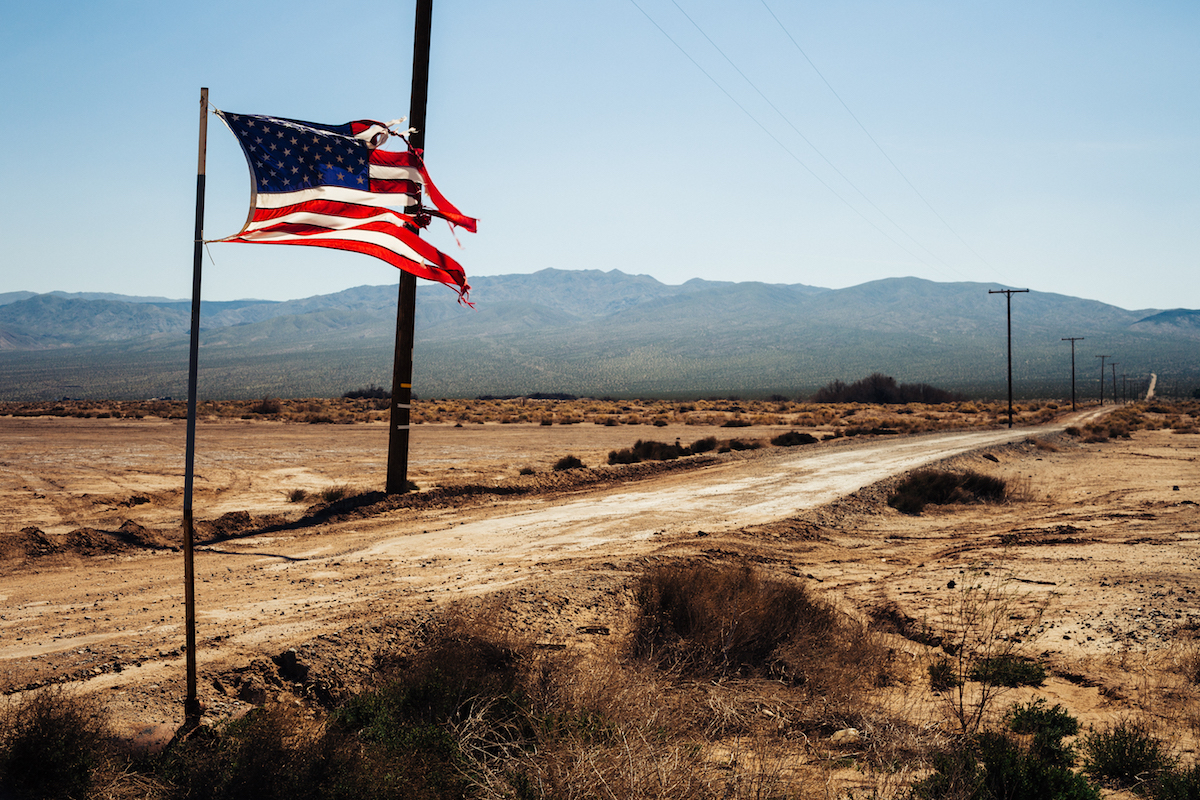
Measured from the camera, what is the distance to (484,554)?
38.6ft

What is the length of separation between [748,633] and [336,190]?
19.9 ft

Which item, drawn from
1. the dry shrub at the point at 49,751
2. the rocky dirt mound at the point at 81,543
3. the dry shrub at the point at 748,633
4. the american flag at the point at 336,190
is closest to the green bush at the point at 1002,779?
the dry shrub at the point at 748,633

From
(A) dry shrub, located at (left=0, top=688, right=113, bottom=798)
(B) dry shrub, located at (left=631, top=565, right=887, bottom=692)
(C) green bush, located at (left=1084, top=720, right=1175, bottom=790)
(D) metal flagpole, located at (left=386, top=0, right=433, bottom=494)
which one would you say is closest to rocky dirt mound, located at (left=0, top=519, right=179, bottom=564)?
(D) metal flagpole, located at (left=386, top=0, right=433, bottom=494)

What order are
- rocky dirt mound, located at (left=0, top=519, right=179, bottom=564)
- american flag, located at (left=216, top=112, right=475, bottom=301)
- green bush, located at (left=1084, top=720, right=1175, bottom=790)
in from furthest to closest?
1. rocky dirt mound, located at (left=0, top=519, right=179, bottom=564)
2. american flag, located at (left=216, top=112, right=475, bottom=301)
3. green bush, located at (left=1084, top=720, right=1175, bottom=790)

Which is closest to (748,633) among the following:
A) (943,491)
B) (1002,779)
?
(1002,779)

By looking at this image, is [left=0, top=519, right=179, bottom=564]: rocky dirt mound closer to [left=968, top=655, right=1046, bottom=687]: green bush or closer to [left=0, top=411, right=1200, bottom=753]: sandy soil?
[left=0, top=411, right=1200, bottom=753]: sandy soil

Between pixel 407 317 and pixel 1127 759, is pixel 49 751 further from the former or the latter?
pixel 407 317

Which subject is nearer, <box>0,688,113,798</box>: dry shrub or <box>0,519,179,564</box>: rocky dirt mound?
<box>0,688,113,798</box>: dry shrub

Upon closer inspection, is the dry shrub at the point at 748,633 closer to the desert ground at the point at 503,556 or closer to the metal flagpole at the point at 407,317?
the desert ground at the point at 503,556

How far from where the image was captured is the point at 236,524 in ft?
44.1

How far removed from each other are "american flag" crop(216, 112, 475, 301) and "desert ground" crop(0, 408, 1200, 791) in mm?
3726

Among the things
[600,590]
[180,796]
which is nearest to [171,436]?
[600,590]

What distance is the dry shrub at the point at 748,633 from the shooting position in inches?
296

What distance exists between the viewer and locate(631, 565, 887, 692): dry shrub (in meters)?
7.52
